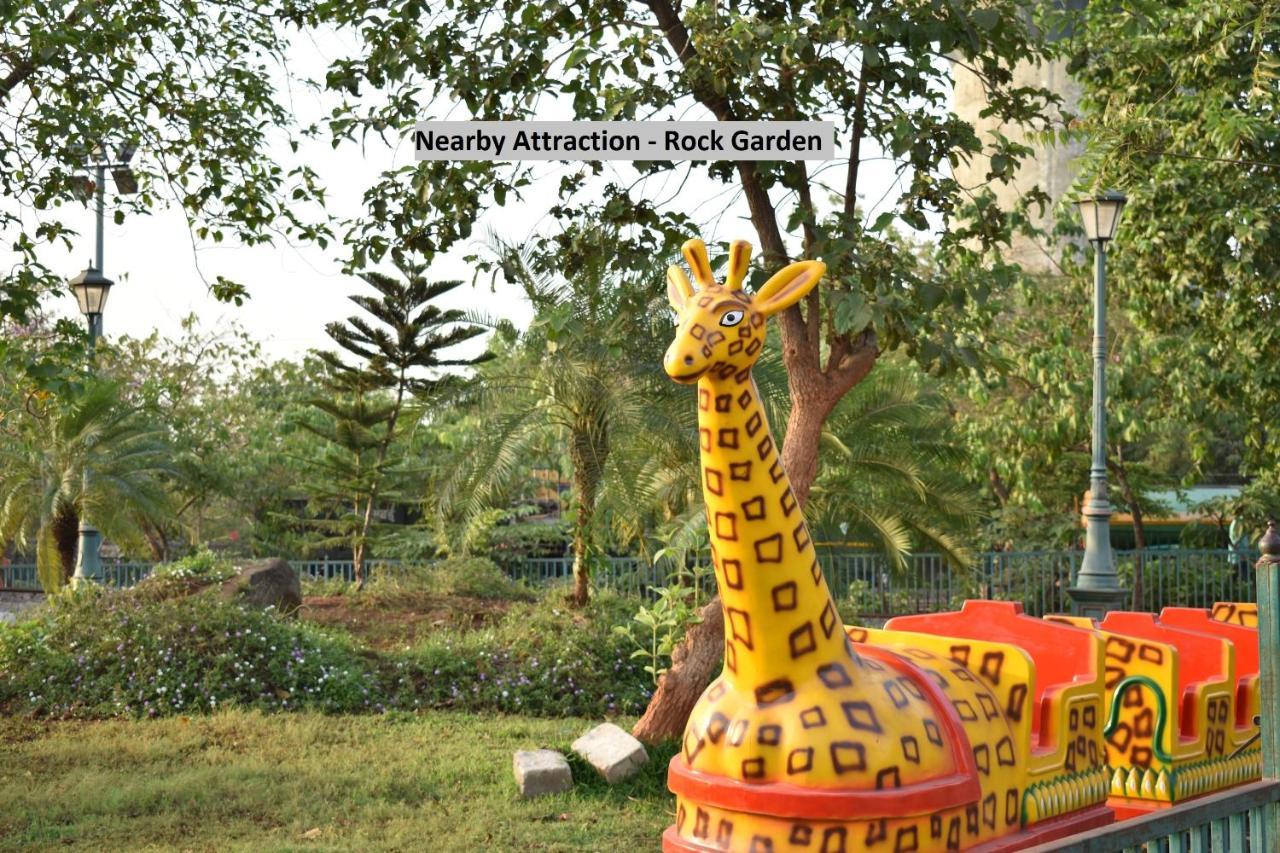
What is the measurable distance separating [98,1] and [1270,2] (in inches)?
354

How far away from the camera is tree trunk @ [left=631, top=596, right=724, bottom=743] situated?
8703mm

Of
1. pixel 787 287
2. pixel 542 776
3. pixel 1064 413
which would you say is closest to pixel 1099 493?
pixel 1064 413

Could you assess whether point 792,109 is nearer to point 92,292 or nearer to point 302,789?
point 302,789

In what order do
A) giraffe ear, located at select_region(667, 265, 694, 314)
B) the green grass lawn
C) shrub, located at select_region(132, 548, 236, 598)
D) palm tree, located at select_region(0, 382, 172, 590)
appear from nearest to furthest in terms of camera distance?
giraffe ear, located at select_region(667, 265, 694, 314) < the green grass lawn < shrub, located at select_region(132, 548, 236, 598) < palm tree, located at select_region(0, 382, 172, 590)

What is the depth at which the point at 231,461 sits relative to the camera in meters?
25.0

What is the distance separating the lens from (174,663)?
10961 mm

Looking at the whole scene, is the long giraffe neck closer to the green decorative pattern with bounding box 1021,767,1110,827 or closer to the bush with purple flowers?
the green decorative pattern with bounding box 1021,767,1110,827

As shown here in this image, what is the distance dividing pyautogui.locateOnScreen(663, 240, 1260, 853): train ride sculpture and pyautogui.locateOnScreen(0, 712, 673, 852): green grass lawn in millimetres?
3140

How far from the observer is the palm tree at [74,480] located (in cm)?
1841

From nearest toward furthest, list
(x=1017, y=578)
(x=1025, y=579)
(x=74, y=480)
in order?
(x=74, y=480), (x=1025, y=579), (x=1017, y=578)

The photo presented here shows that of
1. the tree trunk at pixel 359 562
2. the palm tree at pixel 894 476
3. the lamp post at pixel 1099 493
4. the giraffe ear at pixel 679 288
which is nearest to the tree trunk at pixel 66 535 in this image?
the tree trunk at pixel 359 562

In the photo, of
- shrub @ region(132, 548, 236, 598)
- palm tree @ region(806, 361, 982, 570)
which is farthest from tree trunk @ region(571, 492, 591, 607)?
shrub @ region(132, 548, 236, 598)

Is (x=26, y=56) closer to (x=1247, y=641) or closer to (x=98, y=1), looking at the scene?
(x=98, y=1)

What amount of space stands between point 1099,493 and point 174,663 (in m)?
7.92
